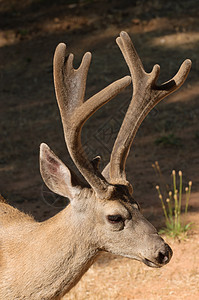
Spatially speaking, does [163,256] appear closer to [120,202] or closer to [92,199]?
[120,202]

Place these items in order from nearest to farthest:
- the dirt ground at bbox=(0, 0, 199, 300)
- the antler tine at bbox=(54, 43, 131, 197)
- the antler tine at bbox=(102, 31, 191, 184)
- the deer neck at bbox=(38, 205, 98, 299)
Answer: the antler tine at bbox=(54, 43, 131, 197)
the deer neck at bbox=(38, 205, 98, 299)
the antler tine at bbox=(102, 31, 191, 184)
the dirt ground at bbox=(0, 0, 199, 300)

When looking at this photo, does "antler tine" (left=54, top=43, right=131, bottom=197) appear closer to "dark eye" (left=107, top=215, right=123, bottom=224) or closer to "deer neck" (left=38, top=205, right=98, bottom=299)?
"dark eye" (left=107, top=215, right=123, bottom=224)

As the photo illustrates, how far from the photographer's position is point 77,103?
3.60 meters

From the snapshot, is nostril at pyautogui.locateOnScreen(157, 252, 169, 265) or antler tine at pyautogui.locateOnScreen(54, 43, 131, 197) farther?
nostril at pyautogui.locateOnScreen(157, 252, 169, 265)

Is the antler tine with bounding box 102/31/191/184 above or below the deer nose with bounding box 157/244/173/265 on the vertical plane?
above

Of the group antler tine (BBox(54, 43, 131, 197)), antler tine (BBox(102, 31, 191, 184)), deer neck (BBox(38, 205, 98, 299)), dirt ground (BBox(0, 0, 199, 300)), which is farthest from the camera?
dirt ground (BBox(0, 0, 199, 300))

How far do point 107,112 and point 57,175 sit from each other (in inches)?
281

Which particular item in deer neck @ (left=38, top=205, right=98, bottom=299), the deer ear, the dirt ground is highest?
the deer ear

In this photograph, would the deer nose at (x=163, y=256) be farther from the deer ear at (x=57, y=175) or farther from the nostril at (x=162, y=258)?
the deer ear at (x=57, y=175)

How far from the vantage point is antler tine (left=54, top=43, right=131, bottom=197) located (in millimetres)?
3369

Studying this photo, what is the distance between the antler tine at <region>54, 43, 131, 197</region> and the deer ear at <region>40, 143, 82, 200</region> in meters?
0.09

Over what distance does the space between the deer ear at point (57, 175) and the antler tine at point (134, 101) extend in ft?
1.12

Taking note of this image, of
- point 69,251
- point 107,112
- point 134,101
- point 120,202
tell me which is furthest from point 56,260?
point 107,112

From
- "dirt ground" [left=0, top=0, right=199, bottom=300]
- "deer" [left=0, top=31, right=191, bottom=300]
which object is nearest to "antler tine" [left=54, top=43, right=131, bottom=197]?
"deer" [left=0, top=31, right=191, bottom=300]
